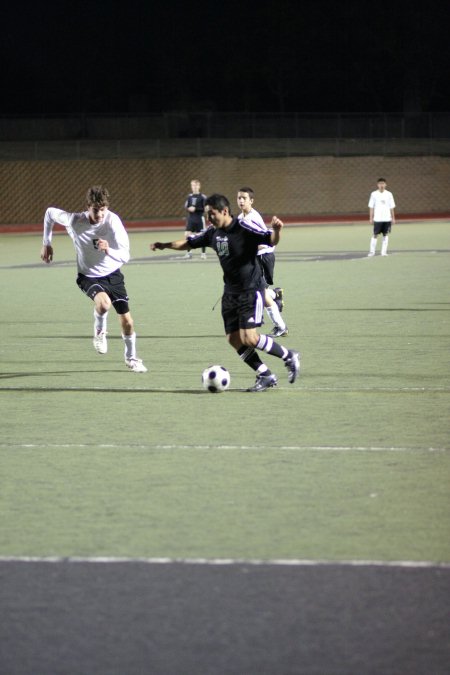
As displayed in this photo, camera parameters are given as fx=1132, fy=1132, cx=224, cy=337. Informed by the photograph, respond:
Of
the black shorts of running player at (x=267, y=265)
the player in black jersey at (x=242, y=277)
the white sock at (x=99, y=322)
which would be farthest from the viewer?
the black shorts of running player at (x=267, y=265)

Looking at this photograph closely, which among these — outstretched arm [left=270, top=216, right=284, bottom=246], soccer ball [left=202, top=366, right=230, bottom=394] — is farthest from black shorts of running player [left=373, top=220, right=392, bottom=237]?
outstretched arm [left=270, top=216, right=284, bottom=246]

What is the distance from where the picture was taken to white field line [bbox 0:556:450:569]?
18.7 ft

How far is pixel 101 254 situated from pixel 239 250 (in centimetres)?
252

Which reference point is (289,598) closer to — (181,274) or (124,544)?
(124,544)

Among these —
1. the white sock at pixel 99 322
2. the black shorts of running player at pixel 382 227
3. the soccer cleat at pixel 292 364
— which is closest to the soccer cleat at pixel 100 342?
the white sock at pixel 99 322

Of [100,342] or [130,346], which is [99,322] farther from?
[130,346]

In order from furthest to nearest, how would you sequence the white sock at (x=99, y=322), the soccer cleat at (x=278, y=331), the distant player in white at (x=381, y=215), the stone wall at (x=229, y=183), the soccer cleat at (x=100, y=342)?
the stone wall at (x=229, y=183)
the distant player in white at (x=381, y=215)
the soccer cleat at (x=278, y=331)
the soccer cleat at (x=100, y=342)
the white sock at (x=99, y=322)

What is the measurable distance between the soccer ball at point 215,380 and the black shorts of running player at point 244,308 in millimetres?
482

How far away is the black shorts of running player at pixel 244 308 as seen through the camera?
425 inches

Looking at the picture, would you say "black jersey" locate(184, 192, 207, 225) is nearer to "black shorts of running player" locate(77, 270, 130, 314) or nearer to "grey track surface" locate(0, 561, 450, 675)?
"black shorts of running player" locate(77, 270, 130, 314)

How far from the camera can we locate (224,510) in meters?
6.82

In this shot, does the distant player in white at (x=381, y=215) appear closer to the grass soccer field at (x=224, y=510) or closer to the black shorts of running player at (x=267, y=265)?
the black shorts of running player at (x=267, y=265)

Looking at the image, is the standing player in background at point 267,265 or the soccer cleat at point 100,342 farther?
the standing player in background at point 267,265

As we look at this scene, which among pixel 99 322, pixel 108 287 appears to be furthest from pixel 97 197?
pixel 99 322
